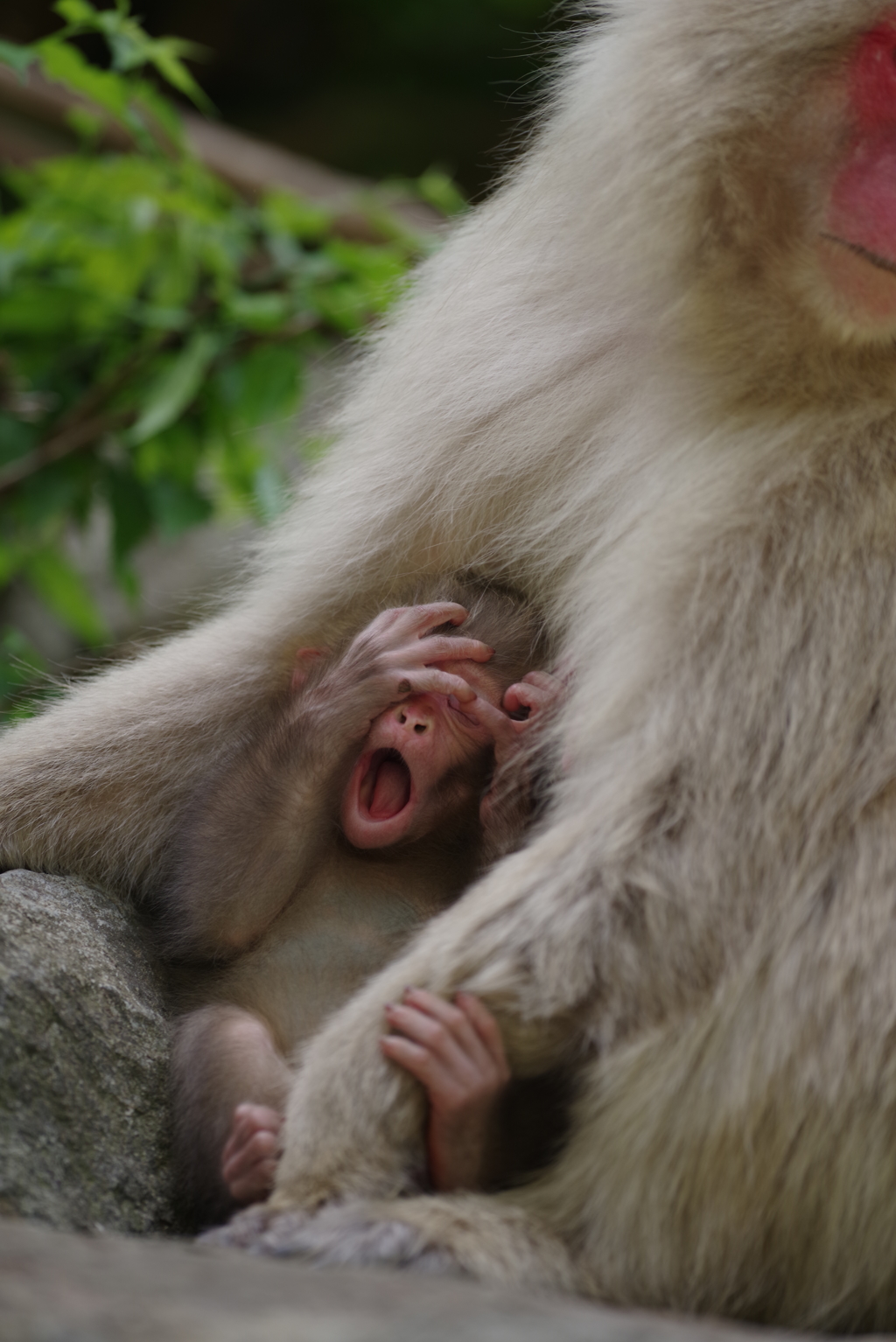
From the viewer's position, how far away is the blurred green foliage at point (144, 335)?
5.11 m

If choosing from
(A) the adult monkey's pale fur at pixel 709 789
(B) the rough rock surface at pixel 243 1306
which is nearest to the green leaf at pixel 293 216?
(A) the adult monkey's pale fur at pixel 709 789

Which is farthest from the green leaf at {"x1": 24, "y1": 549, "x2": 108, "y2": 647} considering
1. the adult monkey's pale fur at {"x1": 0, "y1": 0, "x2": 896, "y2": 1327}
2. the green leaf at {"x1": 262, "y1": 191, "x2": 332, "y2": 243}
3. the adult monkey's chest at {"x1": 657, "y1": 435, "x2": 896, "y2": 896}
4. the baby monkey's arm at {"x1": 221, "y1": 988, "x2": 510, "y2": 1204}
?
the adult monkey's chest at {"x1": 657, "y1": 435, "x2": 896, "y2": 896}

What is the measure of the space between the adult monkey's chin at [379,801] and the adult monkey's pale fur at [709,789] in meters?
0.45

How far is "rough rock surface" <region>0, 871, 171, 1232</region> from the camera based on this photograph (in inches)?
89.3

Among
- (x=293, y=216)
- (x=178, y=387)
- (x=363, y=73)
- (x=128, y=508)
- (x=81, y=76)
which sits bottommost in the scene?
(x=128, y=508)

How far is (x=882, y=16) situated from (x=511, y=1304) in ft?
6.54

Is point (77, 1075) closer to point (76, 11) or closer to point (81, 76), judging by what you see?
point (76, 11)

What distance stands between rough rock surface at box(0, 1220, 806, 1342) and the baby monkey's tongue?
43.6 inches

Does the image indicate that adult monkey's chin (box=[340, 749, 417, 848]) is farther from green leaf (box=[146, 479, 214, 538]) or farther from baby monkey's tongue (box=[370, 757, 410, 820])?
green leaf (box=[146, 479, 214, 538])

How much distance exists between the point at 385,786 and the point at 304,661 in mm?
356

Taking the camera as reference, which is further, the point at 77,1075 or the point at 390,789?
the point at 390,789

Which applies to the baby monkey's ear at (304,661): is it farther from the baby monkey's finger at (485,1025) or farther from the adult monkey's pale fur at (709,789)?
the baby monkey's finger at (485,1025)

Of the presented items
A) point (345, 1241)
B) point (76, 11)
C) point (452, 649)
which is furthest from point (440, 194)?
point (345, 1241)

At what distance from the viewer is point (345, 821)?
2844mm
